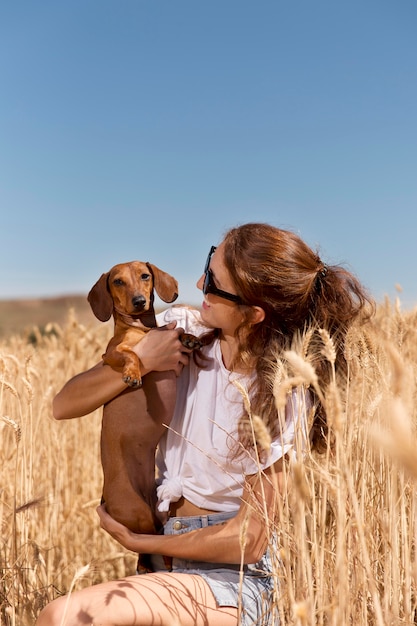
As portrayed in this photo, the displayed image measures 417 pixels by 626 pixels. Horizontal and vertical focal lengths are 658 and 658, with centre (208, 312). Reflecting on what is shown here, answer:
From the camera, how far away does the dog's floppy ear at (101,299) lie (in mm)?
2494

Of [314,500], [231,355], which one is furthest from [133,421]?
[314,500]

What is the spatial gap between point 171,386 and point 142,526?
491 mm

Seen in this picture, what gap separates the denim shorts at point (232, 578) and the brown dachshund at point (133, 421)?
0.14 metres

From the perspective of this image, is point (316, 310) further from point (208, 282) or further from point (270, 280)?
point (208, 282)

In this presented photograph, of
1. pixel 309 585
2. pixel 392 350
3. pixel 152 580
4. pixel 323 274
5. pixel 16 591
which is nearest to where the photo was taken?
pixel 392 350

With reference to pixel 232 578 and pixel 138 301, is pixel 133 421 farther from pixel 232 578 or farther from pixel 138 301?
pixel 232 578

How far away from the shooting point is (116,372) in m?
2.33

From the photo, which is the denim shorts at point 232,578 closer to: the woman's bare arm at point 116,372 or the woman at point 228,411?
the woman at point 228,411

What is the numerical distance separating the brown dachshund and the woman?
49mm

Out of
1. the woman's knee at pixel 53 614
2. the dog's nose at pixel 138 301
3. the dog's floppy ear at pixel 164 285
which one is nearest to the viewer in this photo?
the woman's knee at pixel 53 614

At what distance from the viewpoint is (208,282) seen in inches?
88.7

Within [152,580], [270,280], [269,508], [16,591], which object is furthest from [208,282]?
[16,591]

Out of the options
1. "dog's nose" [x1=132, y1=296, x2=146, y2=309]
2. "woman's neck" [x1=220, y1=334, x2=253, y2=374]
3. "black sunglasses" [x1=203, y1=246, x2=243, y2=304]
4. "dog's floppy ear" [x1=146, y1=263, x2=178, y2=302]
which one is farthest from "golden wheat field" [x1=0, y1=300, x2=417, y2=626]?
"dog's floppy ear" [x1=146, y1=263, x2=178, y2=302]

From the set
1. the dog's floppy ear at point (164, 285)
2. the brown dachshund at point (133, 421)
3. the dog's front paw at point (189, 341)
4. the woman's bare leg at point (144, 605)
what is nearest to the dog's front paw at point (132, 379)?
the brown dachshund at point (133, 421)
